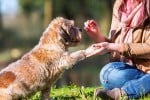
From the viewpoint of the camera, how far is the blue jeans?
8.70 metres

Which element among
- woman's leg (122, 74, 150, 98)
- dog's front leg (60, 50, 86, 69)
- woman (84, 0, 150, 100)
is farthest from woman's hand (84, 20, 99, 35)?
woman's leg (122, 74, 150, 98)

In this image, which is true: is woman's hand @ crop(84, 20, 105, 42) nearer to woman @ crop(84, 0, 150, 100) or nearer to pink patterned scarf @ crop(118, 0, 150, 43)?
woman @ crop(84, 0, 150, 100)

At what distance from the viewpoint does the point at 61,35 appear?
27.2 ft

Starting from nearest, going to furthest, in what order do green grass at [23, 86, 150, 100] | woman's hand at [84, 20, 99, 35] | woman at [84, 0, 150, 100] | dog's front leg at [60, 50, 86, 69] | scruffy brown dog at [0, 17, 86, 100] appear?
scruffy brown dog at [0, 17, 86, 100] → dog's front leg at [60, 50, 86, 69] → woman at [84, 0, 150, 100] → woman's hand at [84, 20, 99, 35] → green grass at [23, 86, 150, 100]

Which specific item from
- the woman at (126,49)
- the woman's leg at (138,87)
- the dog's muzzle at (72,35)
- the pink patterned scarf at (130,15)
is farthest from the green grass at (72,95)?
the pink patterned scarf at (130,15)

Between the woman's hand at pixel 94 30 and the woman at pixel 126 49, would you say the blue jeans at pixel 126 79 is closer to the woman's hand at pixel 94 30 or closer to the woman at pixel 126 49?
the woman at pixel 126 49

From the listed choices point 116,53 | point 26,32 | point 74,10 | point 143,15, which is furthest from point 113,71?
point 26,32

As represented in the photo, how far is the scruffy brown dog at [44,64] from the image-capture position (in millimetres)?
8094

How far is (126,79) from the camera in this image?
893cm

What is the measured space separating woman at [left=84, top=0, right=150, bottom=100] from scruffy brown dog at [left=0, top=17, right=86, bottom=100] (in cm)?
37

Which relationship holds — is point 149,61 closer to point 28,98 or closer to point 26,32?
point 28,98

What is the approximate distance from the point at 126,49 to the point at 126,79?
544mm

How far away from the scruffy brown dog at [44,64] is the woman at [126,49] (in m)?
0.37

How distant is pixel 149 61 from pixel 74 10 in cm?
3953
